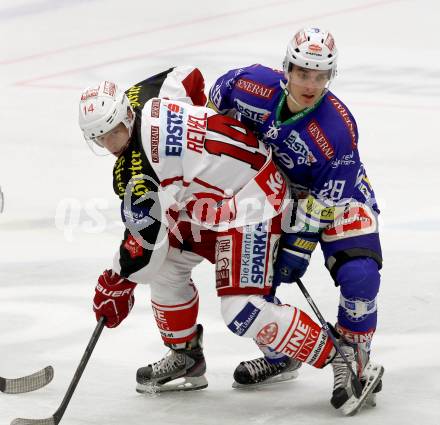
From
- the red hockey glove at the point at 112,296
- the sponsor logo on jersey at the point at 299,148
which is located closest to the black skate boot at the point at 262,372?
the red hockey glove at the point at 112,296

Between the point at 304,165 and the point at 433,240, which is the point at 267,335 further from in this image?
the point at 433,240

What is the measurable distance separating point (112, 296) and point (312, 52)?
101cm

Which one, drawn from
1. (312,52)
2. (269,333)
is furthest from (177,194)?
(312,52)

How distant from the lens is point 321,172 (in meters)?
3.94

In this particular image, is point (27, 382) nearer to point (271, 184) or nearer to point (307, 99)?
point (271, 184)

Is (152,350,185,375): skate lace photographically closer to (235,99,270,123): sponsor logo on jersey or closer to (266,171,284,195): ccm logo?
(266,171,284,195): ccm logo

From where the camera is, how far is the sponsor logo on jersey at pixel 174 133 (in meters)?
3.78

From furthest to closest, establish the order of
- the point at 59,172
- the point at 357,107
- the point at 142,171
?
the point at 357,107
the point at 59,172
the point at 142,171

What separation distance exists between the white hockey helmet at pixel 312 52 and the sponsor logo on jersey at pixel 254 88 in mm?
83

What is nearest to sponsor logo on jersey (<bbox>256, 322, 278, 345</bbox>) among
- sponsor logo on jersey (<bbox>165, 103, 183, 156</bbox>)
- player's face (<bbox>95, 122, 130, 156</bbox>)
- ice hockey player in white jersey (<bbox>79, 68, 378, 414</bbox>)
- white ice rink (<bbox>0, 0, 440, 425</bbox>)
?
ice hockey player in white jersey (<bbox>79, 68, 378, 414</bbox>)

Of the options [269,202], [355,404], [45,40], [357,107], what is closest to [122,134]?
[269,202]

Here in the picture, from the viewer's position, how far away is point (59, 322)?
4.78 m

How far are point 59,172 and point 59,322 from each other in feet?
6.23

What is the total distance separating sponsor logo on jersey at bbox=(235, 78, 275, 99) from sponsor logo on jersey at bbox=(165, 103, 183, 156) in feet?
0.97
